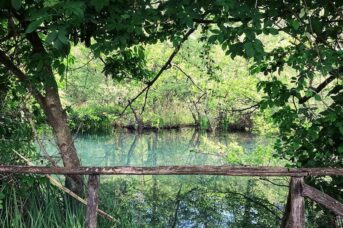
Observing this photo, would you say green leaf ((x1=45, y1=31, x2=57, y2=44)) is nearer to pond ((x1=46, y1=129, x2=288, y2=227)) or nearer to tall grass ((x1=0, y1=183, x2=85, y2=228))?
tall grass ((x1=0, y1=183, x2=85, y2=228))

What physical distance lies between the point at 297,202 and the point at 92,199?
50.7 inches

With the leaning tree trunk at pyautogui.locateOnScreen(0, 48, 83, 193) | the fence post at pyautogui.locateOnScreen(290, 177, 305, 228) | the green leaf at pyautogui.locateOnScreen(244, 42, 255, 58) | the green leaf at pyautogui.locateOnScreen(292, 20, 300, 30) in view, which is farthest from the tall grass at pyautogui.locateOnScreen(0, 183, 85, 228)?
the green leaf at pyautogui.locateOnScreen(292, 20, 300, 30)

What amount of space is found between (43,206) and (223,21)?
218cm

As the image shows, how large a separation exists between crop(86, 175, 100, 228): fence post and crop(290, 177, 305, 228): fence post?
3.98 ft

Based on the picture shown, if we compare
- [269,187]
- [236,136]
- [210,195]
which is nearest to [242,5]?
[210,195]

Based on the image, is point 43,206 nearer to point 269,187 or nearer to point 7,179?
point 7,179

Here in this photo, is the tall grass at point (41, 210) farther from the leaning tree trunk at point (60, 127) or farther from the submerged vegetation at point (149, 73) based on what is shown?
the leaning tree trunk at point (60, 127)

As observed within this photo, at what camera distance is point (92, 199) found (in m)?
2.71

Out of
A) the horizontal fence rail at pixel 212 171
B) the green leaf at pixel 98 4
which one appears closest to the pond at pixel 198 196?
the horizontal fence rail at pixel 212 171

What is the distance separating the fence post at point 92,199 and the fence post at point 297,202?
1213 mm

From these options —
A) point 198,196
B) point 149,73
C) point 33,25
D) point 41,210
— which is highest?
point 33,25

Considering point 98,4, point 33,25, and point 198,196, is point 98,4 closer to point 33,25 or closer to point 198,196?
point 33,25

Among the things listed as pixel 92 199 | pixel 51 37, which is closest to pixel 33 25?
pixel 51 37

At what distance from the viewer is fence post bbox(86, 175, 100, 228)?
267 centimetres
